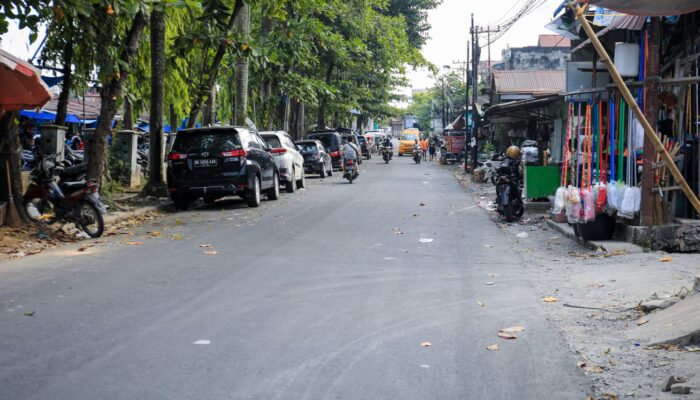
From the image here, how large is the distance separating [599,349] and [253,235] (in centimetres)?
768

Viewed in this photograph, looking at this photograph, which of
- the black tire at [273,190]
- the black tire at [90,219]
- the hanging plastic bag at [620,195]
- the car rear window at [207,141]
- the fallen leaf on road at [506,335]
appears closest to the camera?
the fallen leaf on road at [506,335]

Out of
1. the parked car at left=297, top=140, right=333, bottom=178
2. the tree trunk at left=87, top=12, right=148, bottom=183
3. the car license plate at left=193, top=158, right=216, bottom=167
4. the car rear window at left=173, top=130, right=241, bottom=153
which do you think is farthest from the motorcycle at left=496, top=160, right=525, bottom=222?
the parked car at left=297, top=140, right=333, bottom=178

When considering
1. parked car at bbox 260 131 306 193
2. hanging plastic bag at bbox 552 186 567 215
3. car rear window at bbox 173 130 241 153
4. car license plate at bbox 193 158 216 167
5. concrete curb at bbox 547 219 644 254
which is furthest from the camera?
parked car at bbox 260 131 306 193

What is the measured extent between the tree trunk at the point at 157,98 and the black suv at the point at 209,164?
209 centimetres

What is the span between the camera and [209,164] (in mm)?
17203

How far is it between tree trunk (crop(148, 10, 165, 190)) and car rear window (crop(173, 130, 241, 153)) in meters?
2.11

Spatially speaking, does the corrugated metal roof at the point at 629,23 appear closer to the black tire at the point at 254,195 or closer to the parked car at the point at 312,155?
the black tire at the point at 254,195

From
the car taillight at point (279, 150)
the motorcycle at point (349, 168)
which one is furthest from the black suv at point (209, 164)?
the motorcycle at point (349, 168)

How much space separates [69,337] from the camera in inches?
237

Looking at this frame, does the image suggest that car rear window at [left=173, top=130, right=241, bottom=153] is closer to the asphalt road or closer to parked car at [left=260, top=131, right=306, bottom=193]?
the asphalt road

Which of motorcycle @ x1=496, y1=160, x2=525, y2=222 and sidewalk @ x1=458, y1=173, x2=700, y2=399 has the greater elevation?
motorcycle @ x1=496, y1=160, x2=525, y2=222

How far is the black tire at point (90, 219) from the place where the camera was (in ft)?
40.1

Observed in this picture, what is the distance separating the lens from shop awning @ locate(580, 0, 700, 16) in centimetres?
832

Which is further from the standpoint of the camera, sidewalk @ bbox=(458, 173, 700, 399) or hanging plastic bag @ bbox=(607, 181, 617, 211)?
hanging plastic bag @ bbox=(607, 181, 617, 211)
